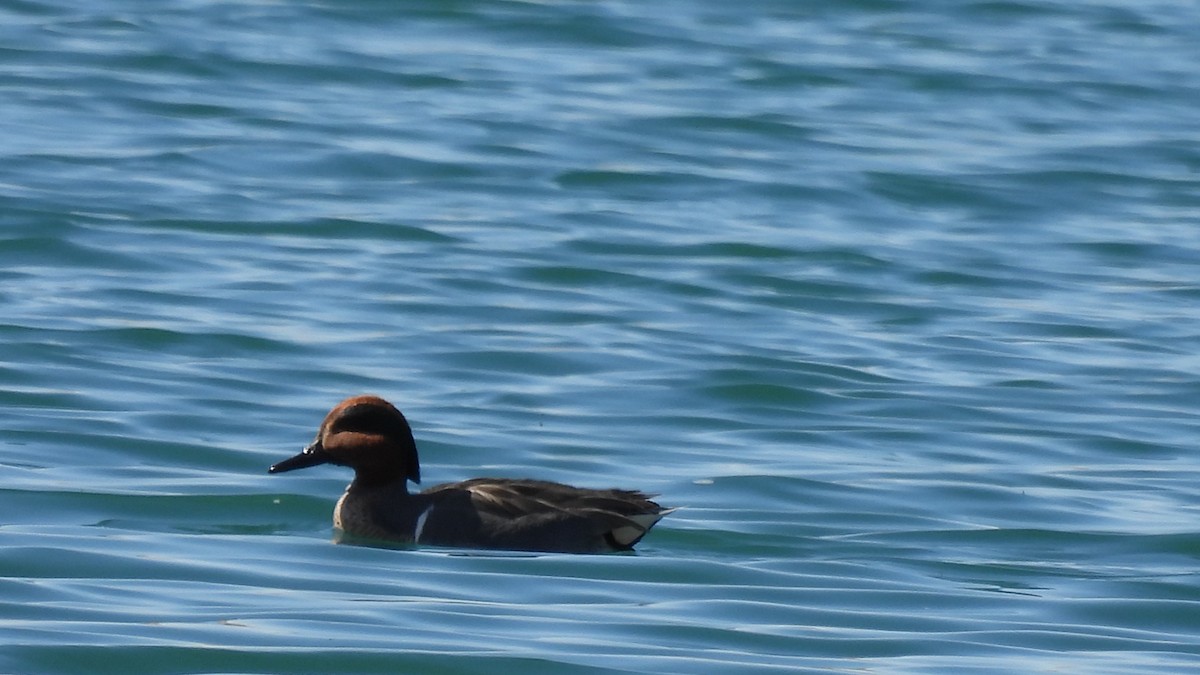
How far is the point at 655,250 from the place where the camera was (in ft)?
50.9

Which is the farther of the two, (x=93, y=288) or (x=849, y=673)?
(x=93, y=288)

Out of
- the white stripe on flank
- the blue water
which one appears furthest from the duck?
the blue water

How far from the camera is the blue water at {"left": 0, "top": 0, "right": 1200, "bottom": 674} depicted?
7.46 meters

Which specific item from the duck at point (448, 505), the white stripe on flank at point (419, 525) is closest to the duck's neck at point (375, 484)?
the duck at point (448, 505)

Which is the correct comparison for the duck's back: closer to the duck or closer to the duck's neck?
the duck

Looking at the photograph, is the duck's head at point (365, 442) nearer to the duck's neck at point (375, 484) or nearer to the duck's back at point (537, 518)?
the duck's neck at point (375, 484)

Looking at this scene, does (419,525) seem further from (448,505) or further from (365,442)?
(365,442)

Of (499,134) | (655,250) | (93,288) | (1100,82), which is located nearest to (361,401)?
(93,288)

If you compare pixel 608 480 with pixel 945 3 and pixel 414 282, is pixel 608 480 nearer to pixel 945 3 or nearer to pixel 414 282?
pixel 414 282

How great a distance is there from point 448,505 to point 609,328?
15.2ft

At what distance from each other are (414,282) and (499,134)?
5435 mm

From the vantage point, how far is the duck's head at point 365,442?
8.99 metres

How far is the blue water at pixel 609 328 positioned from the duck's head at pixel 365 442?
0.31m

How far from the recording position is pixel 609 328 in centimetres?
1319
